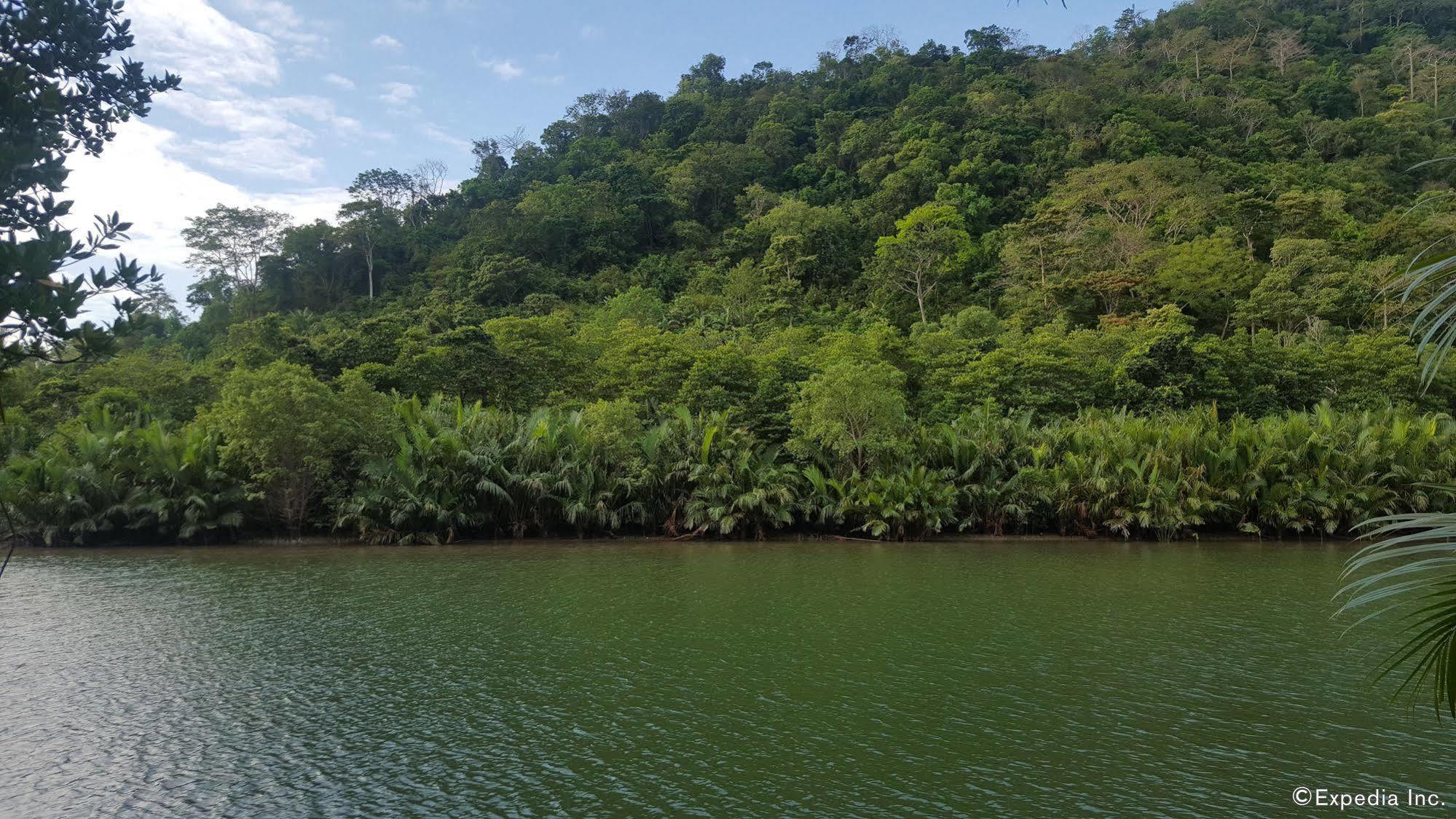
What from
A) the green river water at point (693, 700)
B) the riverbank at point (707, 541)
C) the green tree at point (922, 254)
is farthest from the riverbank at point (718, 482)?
the green tree at point (922, 254)

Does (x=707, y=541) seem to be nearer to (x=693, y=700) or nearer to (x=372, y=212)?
(x=693, y=700)

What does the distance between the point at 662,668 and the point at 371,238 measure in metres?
49.9

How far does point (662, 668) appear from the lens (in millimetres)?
8750

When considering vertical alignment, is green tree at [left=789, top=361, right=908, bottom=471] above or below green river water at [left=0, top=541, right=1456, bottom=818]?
above

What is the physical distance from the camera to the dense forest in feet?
61.9

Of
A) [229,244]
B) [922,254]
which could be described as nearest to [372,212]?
[229,244]

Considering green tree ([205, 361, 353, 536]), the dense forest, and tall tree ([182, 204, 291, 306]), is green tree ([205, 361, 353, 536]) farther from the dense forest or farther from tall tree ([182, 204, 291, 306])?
tall tree ([182, 204, 291, 306])

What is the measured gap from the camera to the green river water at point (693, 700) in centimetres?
591

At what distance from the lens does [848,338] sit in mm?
25969

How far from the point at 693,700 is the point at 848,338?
63.2 ft

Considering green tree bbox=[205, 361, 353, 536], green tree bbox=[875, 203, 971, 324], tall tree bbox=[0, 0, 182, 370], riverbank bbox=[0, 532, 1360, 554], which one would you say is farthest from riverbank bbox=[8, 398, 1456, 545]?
green tree bbox=[875, 203, 971, 324]

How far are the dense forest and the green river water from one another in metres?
2.91

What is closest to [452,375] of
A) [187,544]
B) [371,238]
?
[187,544]

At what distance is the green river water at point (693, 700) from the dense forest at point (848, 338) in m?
2.91
